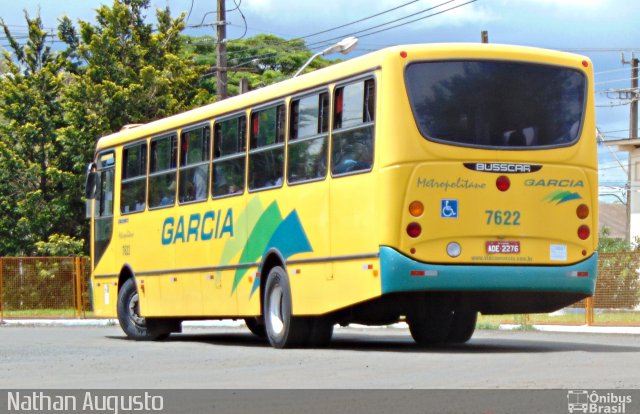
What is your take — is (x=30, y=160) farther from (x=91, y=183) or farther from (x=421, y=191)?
(x=421, y=191)

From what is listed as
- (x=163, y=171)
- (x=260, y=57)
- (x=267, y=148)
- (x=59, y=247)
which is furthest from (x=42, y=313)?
(x=260, y=57)

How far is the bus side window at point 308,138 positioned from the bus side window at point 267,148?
278 mm

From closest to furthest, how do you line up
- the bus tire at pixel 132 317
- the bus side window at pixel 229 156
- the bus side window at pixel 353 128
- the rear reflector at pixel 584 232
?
the bus side window at pixel 353 128, the rear reflector at pixel 584 232, the bus side window at pixel 229 156, the bus tire at pixel 132 317

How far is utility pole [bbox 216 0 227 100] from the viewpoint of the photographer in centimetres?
3759

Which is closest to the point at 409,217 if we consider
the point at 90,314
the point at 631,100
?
the point at 90,314

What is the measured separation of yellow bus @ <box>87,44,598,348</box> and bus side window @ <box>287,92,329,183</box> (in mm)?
31

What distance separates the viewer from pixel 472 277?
53.3ft

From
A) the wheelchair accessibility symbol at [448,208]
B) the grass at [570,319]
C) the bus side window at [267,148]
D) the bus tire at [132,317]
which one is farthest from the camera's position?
the grass at [570,319]

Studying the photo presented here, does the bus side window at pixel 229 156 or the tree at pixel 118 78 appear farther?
the tree at pixel 118 78

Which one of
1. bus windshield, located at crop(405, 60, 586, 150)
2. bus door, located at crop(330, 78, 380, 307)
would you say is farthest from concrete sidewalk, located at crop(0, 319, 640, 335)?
bus door, located at crop(330, 78, 380, 307)

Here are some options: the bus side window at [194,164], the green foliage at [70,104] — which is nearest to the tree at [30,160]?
the green foliage at [70,104]

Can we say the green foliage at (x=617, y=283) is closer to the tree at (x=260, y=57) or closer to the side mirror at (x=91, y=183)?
the side mirror at (x=91, y=183)

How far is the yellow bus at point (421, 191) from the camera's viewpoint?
53.3ft
